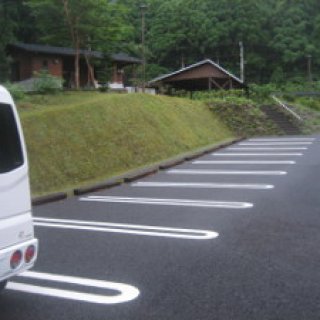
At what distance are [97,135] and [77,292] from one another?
1059 centimetres

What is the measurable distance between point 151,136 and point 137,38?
34676mm

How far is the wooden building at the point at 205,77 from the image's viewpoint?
3466 cm

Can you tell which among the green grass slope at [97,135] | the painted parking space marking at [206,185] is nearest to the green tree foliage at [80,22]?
the green grass slope at [97,135]

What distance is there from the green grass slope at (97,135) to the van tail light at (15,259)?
7101mm

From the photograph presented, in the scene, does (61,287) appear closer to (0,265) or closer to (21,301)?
(21,301)

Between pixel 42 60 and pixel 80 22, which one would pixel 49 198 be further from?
pixel 42 60

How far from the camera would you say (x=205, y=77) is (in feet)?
114

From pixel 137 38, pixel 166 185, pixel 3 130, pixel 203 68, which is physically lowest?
pixel 166 185

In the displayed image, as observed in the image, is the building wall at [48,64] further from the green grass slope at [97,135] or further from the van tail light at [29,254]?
the van tail light at [29,254]

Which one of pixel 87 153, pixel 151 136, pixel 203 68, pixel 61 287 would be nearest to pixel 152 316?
pixel 61 287

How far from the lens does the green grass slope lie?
486 inches

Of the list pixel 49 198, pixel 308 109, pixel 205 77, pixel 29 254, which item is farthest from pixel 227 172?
pixel 205 77

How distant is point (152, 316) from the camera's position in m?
3.94

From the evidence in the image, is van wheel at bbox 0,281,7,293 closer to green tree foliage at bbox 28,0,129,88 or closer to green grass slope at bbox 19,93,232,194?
green grass slope at bbox 19,93,232,194
